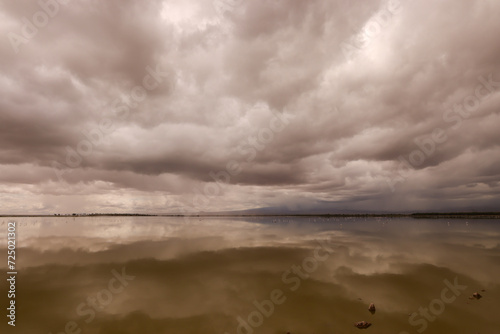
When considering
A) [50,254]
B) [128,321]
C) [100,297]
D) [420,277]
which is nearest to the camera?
[128,321]

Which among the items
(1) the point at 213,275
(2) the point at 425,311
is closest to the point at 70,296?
(1) the point at 213,275

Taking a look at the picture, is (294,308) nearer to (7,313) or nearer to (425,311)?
(425,311)

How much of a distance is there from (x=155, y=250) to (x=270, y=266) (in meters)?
18.0

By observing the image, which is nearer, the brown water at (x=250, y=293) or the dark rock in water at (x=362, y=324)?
the dark rock in water at (x=362, y=324)

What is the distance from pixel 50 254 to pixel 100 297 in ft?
67.0

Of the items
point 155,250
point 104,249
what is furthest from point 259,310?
point 104,249

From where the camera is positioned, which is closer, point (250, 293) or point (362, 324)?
point (362, 324)

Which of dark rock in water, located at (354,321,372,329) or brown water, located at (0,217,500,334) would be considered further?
brown water, located at (0,217,500,334)

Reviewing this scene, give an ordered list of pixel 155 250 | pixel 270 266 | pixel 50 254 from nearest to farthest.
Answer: pixel 270 266 → pixel 50 254 → pixel 155 250

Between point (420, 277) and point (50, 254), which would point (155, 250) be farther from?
point (420, 277)

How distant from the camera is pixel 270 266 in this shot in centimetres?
2556

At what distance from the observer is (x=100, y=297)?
16812mm

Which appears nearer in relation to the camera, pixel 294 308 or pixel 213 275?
pixel 294 308

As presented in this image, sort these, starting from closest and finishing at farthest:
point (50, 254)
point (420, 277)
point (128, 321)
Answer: point (128, 321) → point (420, 277) → point (50, 254)
